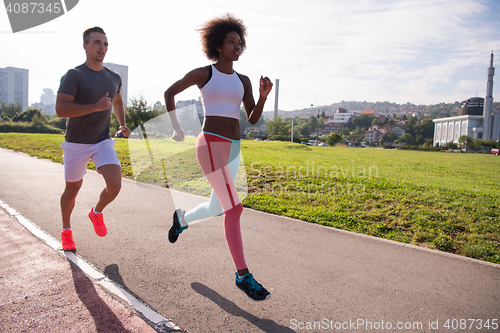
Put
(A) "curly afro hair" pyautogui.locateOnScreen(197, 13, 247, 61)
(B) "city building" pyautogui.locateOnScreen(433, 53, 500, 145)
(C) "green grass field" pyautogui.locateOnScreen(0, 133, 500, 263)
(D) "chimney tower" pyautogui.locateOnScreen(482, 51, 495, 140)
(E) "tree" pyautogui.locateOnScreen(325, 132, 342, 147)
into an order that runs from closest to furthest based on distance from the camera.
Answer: (A) "curly afro hair" pyautogui.locateOnScreen(197, 13, 247, 61) → (C) "green grass field" pyautogui.locateOnScreen(0, 133, 500, 263) → (E) "tree" pyautogui.locateOnScreen(325, 132, 342, 147) → (D) "chimney tower" pyautogui.locateOnScreen(482, 51, 495, 140) → (B) "city building" pyautogui.locateOnScreen(433, 53, 500, 145)

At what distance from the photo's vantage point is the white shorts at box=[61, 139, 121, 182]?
3.47 m

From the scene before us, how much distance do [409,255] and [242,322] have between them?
2.52 m

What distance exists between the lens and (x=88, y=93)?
3.32 metres

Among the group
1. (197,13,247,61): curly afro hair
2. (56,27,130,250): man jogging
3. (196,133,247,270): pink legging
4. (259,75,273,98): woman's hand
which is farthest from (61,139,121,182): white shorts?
(259,75,273,98): woman's hand

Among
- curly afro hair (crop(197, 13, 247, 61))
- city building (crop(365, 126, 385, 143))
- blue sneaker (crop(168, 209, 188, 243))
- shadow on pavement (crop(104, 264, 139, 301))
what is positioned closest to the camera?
shadow on pavement (crop(104, 264, 139, 301))

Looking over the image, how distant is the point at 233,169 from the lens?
10.1 ft

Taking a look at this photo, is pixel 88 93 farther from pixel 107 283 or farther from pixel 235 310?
pixel 235 310

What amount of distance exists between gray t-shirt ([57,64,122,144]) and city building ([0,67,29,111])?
16138 cm

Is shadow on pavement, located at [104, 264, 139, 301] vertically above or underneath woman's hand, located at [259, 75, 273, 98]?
underneath

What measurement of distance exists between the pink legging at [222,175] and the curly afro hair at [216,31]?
0.94 m

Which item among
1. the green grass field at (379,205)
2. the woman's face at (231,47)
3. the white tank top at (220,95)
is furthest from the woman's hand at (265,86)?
the green grass field at (379,205)

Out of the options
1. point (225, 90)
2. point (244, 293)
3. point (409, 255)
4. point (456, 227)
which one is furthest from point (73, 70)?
point (456, 227)

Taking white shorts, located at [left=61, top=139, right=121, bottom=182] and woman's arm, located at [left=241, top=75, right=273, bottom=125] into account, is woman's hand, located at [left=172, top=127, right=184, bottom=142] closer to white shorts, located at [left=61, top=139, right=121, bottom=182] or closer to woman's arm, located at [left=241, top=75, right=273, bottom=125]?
woman's arm, located at [left=241, top=75, right=273, bottom=125]

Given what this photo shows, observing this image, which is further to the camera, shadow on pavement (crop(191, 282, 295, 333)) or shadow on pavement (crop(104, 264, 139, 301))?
shadow on pavement (crop(104, 264, 139, 301))
